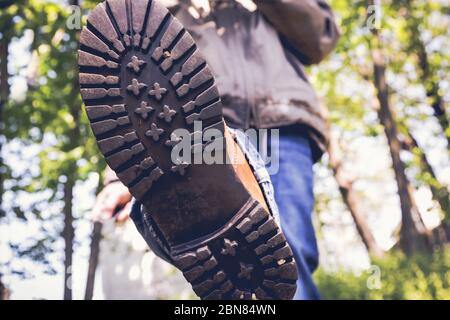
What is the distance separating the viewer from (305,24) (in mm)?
2471

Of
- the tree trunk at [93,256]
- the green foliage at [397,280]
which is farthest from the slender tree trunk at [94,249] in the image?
the green foliage at [397,280]

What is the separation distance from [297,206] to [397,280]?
3850 millimetres

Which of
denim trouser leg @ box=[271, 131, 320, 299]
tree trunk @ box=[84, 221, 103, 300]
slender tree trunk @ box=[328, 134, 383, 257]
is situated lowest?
slender tree trunk @ box=[328, 134, 383, 257]

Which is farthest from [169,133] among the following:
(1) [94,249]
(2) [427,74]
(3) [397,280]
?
(2) [427,74]

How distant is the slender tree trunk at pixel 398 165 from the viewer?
7277mm

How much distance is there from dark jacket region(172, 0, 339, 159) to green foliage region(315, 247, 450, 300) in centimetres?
296

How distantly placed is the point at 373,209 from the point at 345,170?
14.9 meters

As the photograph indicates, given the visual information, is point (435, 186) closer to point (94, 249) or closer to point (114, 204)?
point (94, 249)

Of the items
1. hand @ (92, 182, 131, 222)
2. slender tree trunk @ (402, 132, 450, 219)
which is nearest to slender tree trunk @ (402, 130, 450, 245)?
slender tree trunk @ (402, 132, 450, 219)

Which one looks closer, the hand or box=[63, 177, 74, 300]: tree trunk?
the hand

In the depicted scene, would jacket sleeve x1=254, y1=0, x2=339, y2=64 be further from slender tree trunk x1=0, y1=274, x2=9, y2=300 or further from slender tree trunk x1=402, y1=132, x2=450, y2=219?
slender tree trunk x1=402, y1=132, x2=450, y2=219

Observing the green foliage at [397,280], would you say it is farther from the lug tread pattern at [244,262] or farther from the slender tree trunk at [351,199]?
the lug tread pattern at [244,262]

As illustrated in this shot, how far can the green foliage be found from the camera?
5344mm

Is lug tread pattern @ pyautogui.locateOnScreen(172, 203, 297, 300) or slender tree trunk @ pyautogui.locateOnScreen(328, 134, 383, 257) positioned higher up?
lug tread pattern @ pyautogui.locateOnScreen(172, 203, 297, 300)
